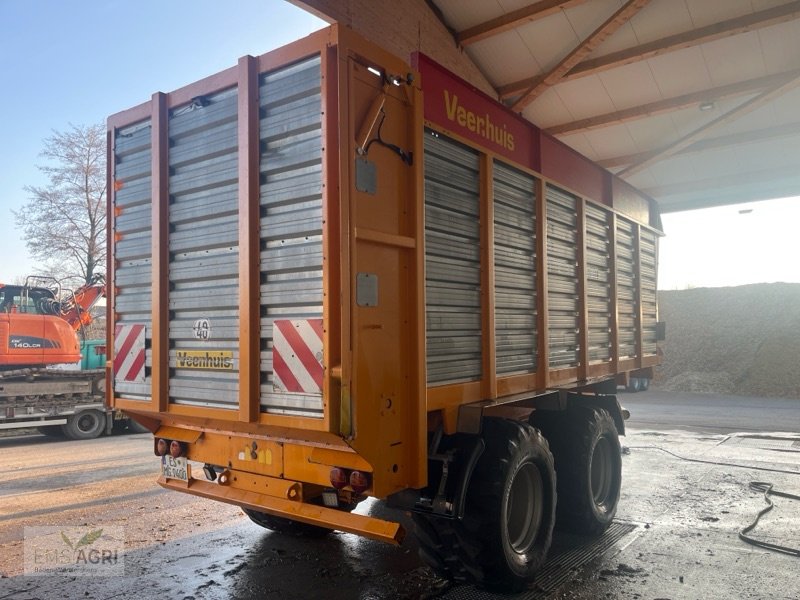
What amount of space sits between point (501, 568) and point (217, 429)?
1947 mm

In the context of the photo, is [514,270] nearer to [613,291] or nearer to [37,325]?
[613,291]

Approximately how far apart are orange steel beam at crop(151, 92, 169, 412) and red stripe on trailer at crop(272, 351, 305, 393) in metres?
1.02

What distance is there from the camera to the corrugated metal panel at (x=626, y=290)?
21.1 ft

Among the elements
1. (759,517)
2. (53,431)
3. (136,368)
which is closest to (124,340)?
(136,368)

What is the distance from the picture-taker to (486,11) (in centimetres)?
826

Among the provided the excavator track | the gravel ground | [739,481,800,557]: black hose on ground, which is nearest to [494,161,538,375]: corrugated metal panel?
[739,481,800,557]: black hose on ground

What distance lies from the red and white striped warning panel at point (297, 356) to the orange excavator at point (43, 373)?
1027cm

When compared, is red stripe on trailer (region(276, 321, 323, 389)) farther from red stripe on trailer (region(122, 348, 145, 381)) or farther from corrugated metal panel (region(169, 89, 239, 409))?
red stripe on trailer (region(122, 348, 145, 381))

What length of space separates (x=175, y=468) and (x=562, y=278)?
11.0ft

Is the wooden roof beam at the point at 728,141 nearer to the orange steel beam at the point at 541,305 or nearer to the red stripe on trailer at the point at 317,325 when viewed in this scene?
the orange steel beam at the point at 541,305

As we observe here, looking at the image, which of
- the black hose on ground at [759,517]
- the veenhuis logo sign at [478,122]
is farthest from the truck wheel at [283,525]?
the black hose on ground at [759,517]

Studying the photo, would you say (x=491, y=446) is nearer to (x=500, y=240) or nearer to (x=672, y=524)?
(x=500, y=240)

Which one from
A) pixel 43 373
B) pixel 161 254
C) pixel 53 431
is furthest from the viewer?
pixel 53 431

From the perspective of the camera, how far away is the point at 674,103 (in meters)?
8.86
